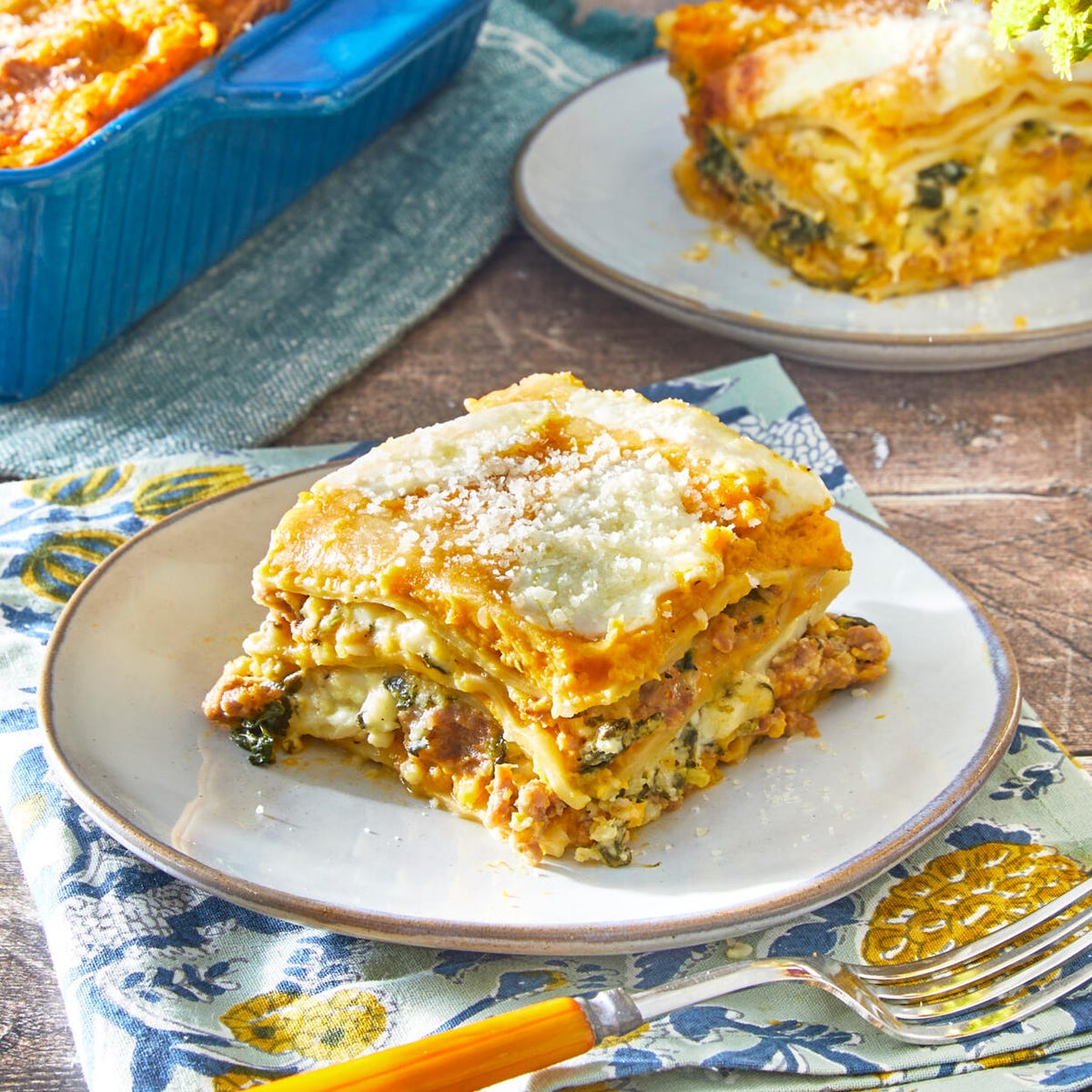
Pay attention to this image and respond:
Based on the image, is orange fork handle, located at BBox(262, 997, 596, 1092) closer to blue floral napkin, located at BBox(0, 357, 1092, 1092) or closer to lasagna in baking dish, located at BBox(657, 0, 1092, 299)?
blue floral napkin, located at BBox(0, 357, 1092, 1092)

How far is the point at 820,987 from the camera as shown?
5.31ft

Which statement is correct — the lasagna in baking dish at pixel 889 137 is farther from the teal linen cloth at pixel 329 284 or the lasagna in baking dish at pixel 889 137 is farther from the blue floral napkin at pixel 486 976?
the blue floral napkin at pixel 486 976

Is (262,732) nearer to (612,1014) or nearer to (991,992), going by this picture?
(612,1014)

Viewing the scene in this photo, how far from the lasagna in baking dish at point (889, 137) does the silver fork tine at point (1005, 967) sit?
67.0 inches

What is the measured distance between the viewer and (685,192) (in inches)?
132

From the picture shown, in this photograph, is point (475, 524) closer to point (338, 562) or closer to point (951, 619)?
point (338, 562)

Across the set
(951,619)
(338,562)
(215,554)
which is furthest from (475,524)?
(951,619)

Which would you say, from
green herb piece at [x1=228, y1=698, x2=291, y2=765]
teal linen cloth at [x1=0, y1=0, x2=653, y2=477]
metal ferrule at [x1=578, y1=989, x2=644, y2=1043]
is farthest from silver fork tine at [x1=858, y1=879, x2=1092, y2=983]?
teal linen cloth at [x1=0, y1=0, x2=653, y2=477]

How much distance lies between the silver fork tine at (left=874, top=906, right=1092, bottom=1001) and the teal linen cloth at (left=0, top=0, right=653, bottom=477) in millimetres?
1600

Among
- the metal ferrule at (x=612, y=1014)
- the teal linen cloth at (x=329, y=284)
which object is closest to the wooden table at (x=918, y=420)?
the teal linen cloth at (x=329, y=284)

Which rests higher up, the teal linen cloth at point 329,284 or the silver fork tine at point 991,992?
the silver fork tine at point 991,992

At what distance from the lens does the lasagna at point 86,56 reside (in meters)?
2.47

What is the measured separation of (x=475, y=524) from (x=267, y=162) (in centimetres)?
152

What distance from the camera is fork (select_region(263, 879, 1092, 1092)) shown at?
1.38 m
